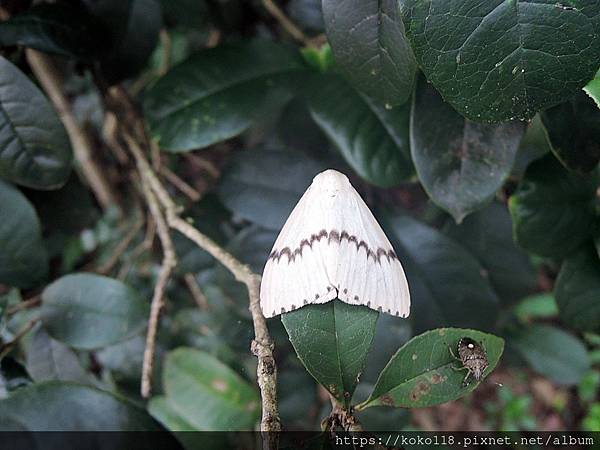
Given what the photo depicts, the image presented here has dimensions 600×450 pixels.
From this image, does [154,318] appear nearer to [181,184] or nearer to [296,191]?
[296,191]

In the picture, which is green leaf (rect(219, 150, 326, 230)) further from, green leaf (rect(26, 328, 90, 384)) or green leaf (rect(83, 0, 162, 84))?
green leaf (rect(26, 328, 90, 384))

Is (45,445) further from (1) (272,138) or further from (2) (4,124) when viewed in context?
(1) (272,138)

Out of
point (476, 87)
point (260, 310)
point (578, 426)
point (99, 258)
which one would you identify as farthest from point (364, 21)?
point (578, 426)

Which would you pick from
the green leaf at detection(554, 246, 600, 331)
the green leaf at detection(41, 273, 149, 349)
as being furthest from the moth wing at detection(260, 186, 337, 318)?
the green leaf at detection(554, 246, 600, 331)

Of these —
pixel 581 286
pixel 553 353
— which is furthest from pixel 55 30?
pixel 553 353

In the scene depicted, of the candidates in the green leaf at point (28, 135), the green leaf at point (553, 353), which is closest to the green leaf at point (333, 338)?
the green leaf at point (28, 135)

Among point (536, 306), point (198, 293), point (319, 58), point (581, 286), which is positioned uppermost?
point (319, 58)
